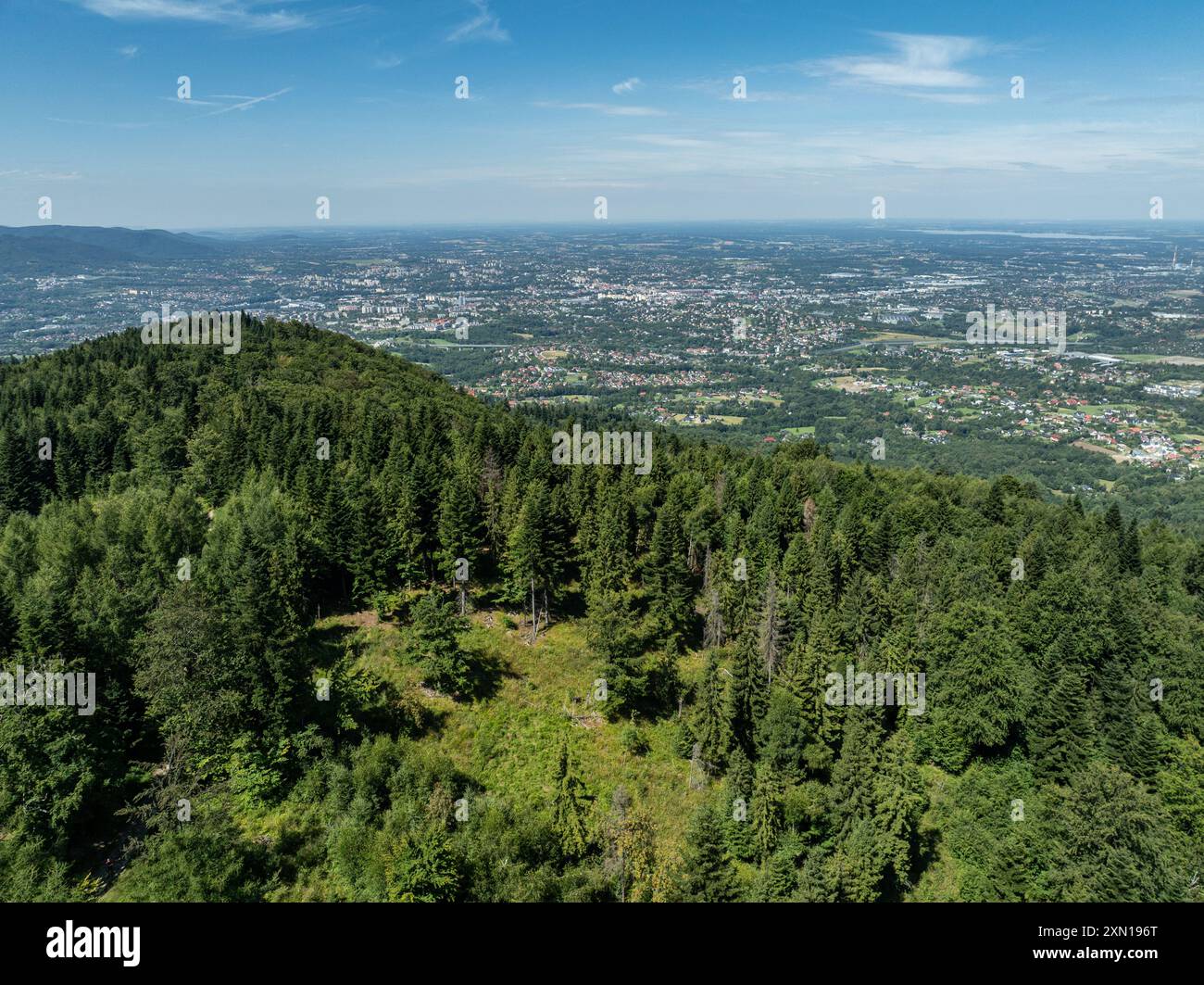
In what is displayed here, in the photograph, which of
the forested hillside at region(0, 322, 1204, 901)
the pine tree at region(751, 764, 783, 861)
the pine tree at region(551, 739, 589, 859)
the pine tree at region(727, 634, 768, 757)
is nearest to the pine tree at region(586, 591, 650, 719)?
the forested hillside at region(0, 322, 1204, 901)

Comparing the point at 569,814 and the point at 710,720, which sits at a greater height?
the point at 710,720

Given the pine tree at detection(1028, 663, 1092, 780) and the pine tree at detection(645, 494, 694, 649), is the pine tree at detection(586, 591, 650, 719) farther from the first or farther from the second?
the pine tree at detection(1028, 663, 1092, 780)

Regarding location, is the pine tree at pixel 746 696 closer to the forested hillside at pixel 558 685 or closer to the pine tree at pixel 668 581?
the forested hillside at pixel 558 685

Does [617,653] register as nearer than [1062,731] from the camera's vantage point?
No

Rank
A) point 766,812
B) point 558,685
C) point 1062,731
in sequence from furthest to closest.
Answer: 1. point 558,685
2. point 1062,731
3. point 766,812

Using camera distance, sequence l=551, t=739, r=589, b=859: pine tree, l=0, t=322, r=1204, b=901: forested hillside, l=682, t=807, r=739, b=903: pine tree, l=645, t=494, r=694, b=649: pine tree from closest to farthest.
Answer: l=682, t=807, r=739, b=903: pine tree → l=0, t=322, r=1204, b=901: forested hillside → l=551, t=739, r=589, b=859: pine tree → l=645, t=494, r=694, b=649: pine tree

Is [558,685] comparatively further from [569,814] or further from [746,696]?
[569,814]

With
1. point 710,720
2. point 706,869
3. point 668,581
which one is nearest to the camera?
point 706,869

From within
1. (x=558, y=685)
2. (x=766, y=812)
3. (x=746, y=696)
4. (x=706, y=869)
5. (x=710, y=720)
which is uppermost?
(x=746, y=696)

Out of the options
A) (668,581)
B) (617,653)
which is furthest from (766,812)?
(668,581)
